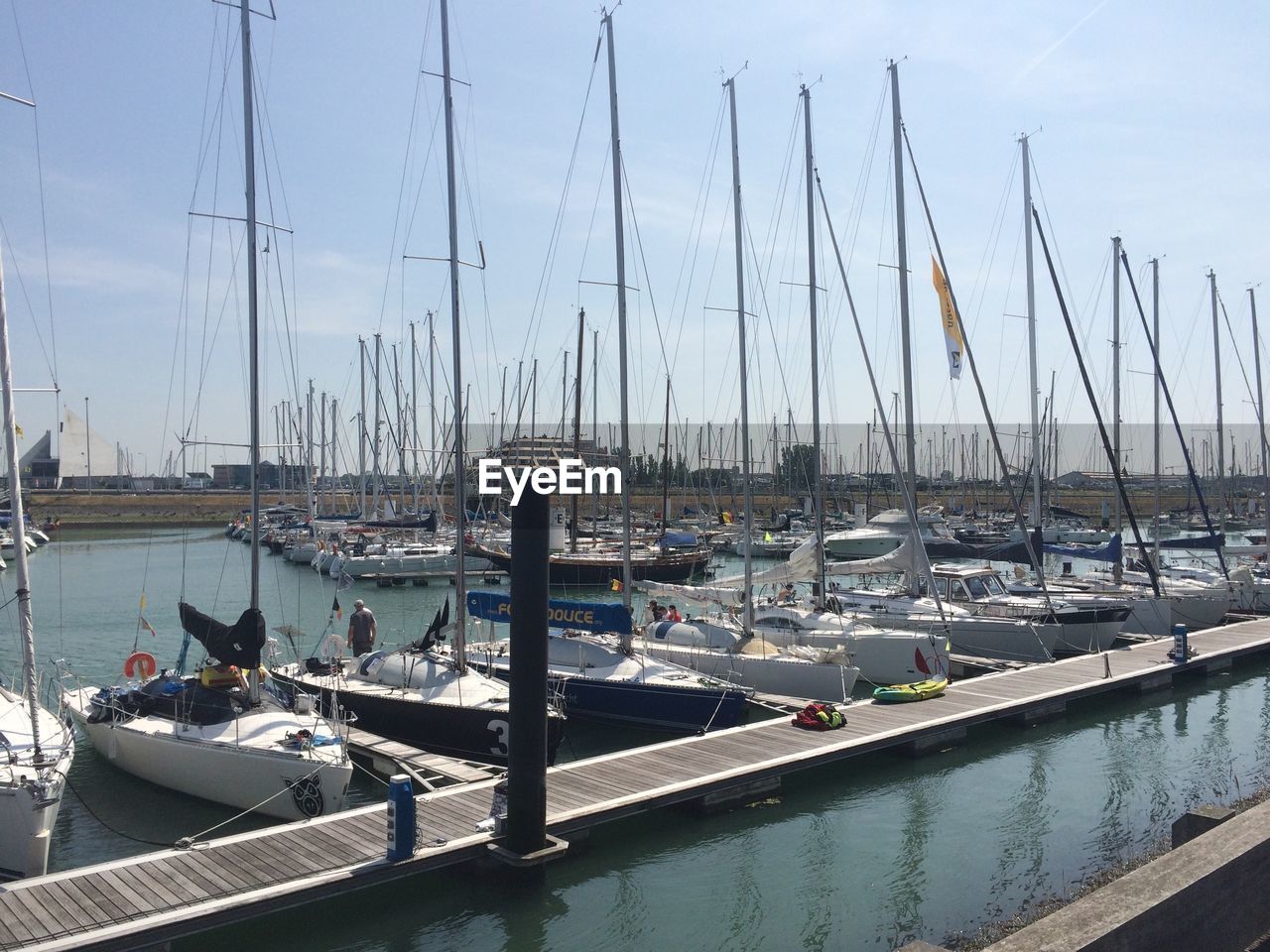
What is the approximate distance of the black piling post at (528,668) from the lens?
38.9 ft

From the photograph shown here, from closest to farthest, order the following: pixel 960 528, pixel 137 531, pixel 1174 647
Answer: pixel 1174 647 → pixel 960 528 → pixel 137 531

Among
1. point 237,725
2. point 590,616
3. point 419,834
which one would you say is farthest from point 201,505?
point 419,834

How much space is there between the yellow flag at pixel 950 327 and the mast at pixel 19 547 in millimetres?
22546

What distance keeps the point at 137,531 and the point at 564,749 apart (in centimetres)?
9067

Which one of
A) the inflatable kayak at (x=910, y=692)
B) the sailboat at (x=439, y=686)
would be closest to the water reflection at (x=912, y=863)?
the inflatable kayak at (x=910, y=692)

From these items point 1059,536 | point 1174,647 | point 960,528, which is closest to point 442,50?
point 1174,647

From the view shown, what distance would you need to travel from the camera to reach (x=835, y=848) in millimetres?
14547

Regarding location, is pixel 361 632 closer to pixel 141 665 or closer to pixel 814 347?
pixel 141 665

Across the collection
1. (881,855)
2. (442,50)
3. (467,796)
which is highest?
(442,50)

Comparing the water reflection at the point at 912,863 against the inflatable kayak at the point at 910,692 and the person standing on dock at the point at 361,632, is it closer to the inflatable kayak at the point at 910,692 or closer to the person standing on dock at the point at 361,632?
the inflatable kayak at the point at 910,692

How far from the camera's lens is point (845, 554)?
2589 inches

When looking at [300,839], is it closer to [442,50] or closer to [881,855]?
[881,855]

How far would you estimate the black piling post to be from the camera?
467 inches

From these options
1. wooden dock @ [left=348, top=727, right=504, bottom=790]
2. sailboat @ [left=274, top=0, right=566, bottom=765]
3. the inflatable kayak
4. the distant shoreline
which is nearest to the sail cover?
sailboat @ [left=274, top=0, right=566, bottom=765]
